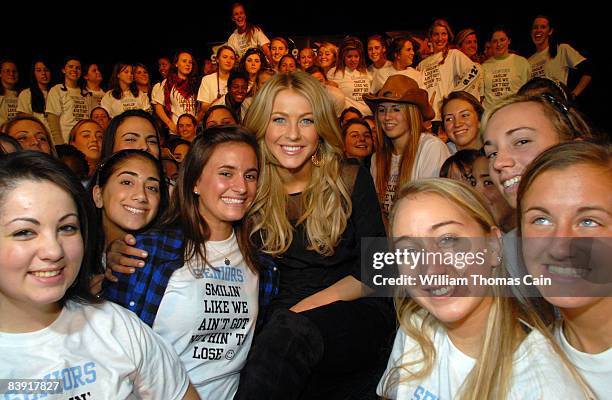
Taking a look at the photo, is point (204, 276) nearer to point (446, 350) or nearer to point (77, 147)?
point (446, 350)

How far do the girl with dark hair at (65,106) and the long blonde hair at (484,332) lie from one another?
6480 millimetres

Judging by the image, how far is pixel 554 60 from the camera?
6.65m

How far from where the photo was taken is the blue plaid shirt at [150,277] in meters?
2.08

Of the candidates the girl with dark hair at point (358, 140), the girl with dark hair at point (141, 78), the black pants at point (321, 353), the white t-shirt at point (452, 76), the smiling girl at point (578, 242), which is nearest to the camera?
the smiling girl at point (578, 242)

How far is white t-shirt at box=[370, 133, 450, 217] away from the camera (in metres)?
3.90

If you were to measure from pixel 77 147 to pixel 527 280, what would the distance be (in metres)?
3.84

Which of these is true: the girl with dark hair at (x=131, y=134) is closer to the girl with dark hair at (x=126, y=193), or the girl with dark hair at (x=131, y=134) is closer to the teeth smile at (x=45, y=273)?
the girl with dark hair at (x=126, y=193)

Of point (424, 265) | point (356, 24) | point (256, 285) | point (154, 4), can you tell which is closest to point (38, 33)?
point (154, 4)

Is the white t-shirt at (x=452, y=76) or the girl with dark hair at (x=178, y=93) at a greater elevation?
the girl with dark hair at (x=178, y=93)

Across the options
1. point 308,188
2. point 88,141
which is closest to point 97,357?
point 308,188

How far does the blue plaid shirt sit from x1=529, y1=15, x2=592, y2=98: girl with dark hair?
582cm

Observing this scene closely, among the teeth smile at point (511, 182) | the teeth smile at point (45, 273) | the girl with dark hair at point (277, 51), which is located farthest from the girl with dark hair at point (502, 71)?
the teeth smile at point (45, 273)

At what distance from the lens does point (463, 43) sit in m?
6.62

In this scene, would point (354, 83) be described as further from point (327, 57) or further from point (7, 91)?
point (7, 91)
